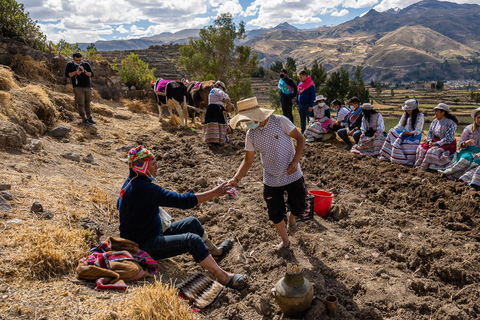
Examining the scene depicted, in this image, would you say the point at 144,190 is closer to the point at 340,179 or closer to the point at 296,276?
the point at 296,276

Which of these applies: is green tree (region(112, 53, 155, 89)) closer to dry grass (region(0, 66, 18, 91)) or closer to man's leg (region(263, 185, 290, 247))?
dry grass (region(0, 66, 18, 91))

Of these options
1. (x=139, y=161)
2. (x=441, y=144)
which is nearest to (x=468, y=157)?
(x=441, y=144)

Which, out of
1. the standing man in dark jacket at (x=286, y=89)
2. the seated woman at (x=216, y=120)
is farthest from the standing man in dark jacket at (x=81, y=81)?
the standing man in dark jacket at (x=286, y=89)

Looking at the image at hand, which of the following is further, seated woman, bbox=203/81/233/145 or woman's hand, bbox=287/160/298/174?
seated woman, bbox=203/81/233/145

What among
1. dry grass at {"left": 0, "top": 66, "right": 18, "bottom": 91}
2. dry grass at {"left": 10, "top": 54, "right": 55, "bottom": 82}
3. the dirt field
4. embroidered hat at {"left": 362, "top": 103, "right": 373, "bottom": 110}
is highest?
dry grass at {"left": 10, "top": 54, "right": 55, "bottom": 82}

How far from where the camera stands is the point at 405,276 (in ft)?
10.3

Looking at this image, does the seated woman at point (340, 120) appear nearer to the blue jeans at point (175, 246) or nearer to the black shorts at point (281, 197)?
the black shorts at point (281, 197)

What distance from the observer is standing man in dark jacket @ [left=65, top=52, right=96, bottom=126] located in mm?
7633

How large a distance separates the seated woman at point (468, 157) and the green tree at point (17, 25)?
12.0 m

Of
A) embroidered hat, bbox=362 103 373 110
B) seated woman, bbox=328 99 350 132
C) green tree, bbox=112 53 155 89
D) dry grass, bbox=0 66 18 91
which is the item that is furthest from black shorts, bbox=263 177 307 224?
green tree, bbox=112 53 155 89

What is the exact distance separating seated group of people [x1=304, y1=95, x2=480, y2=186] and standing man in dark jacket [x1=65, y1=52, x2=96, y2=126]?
561 centimetres

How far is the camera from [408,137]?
6.39 metres

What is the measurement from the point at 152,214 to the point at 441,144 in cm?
522

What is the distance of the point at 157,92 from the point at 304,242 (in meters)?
8.10
